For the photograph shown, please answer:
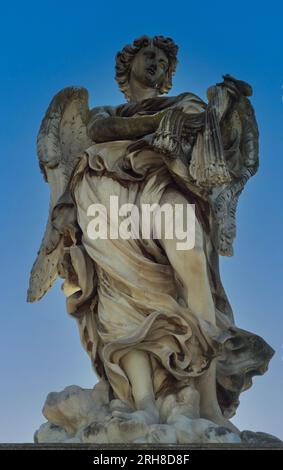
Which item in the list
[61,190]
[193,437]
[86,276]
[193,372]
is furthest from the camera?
[61,190]

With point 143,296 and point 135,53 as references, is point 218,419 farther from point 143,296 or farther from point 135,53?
point 135,53

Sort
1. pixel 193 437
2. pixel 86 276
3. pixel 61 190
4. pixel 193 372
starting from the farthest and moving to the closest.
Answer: pixel 61 190 → pixel 86 276 → pixel 193 372 → pixel 193 437

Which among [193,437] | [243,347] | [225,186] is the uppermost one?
[225,186]

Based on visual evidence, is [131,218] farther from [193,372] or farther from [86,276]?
[193,372]

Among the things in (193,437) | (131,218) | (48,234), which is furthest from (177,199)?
(193,437)

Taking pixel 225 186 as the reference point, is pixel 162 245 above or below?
below

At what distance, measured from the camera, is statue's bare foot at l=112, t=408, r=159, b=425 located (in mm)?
8195

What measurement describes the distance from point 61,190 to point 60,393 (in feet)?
5.98

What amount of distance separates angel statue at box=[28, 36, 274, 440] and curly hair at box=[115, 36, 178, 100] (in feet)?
0.29

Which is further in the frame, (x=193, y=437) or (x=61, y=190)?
(x=61, y=190)

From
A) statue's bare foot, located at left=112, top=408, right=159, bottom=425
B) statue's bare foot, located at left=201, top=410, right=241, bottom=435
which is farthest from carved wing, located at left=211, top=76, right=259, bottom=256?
statue's bare foot, located at left=112, top=408, right=159, bottom=425

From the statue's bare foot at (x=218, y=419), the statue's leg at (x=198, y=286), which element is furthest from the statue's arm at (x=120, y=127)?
the statue's bare foot at (x=218, y=419)

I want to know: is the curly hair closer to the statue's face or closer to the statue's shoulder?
the statue's face

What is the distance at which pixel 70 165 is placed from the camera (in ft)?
33.0
